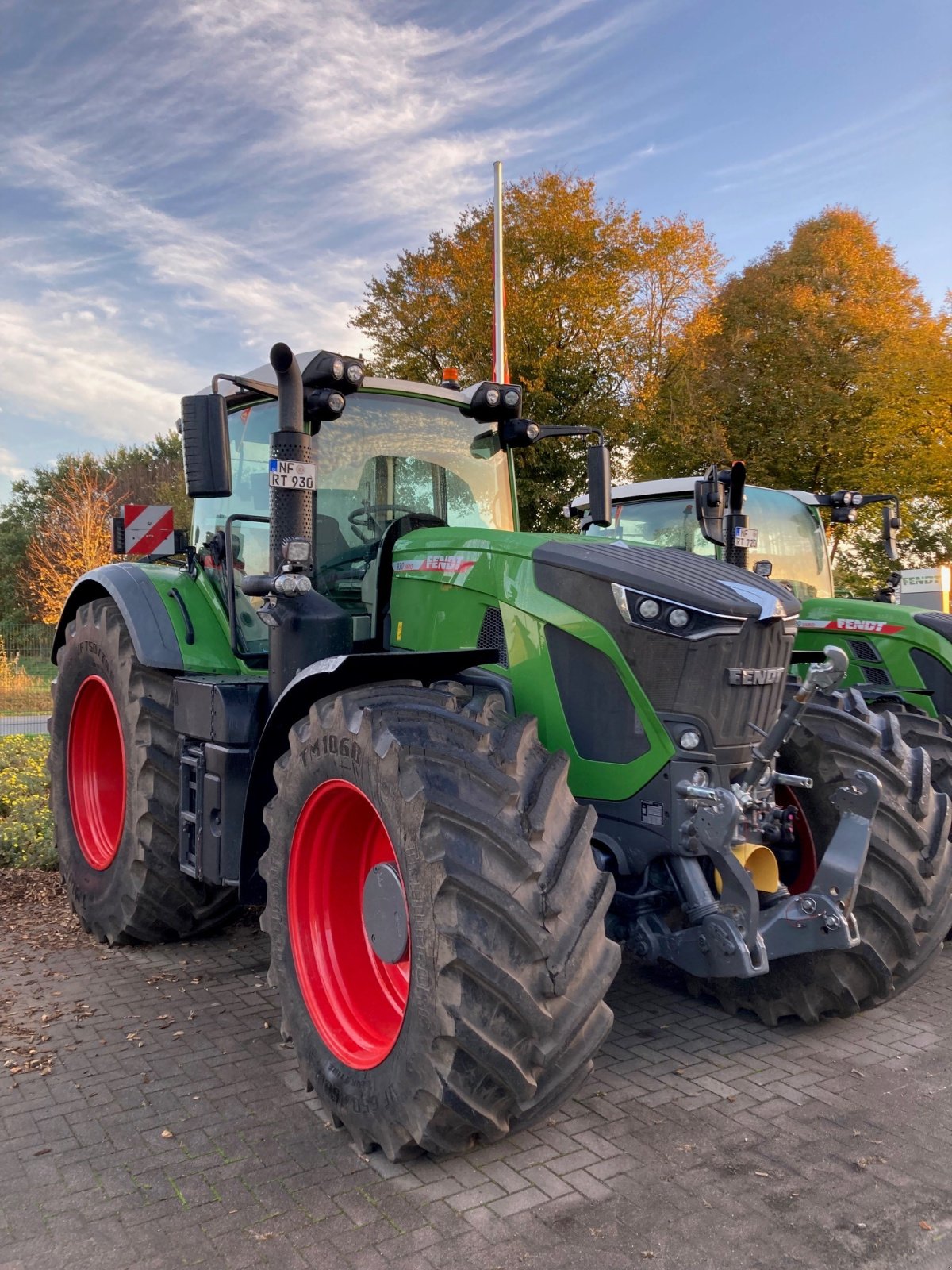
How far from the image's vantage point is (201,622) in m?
4.91

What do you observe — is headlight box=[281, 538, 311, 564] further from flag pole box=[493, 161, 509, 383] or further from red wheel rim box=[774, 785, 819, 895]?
flag pole box=[493, 161, 509, 383]

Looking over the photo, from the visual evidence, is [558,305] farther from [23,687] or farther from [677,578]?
[677,578]

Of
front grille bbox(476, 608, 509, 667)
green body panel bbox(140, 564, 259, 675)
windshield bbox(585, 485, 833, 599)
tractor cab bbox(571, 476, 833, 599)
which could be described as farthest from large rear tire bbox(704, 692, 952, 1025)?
windshield bbox(585, 485, 833, 599)

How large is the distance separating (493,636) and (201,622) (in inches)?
73.4

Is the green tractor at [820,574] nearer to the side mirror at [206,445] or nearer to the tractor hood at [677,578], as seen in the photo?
the tractor hood at [677,578]

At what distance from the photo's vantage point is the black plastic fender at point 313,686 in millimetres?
3422

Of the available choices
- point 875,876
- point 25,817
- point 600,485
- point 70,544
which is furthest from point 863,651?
point 70,544

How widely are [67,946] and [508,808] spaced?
336cm

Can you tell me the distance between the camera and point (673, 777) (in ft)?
10.8

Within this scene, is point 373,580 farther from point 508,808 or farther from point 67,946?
point 67,946

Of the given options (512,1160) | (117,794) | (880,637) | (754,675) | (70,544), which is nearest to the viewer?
(512,1160)

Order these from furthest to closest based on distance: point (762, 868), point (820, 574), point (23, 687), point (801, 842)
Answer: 1. point (23, 687)
2. point (820, 574)
3. point (801, 842)
4. point (762, 868)

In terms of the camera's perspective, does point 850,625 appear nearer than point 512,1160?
No

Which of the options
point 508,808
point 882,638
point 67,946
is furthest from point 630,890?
point 882,638
